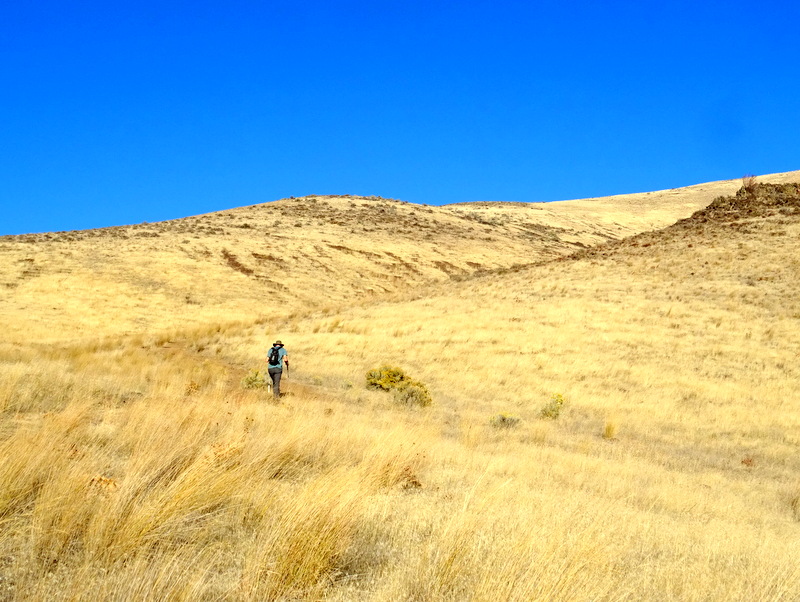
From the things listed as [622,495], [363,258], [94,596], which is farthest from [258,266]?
[94,596]

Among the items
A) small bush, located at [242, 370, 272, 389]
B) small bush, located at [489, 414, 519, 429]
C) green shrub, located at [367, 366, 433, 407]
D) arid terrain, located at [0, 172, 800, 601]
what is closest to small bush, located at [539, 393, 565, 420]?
arid terrain, located at [0, 172, 800, 601]

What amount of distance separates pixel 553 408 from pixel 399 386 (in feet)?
13.1

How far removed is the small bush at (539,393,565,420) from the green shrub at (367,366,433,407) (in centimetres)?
283

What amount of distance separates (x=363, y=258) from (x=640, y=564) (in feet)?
147

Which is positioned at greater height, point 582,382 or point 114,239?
point 114,239

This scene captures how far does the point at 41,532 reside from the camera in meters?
3.58

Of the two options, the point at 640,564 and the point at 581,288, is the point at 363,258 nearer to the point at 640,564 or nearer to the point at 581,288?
the point at 581,288

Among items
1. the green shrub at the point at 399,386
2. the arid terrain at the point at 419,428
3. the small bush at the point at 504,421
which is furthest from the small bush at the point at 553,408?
the green shrub at the point at 399,386

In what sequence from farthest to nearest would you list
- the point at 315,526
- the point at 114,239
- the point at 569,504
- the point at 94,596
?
the point at 114,239
the point at 569,504
the point at 315,526
the point at 94,596

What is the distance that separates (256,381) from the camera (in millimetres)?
15617

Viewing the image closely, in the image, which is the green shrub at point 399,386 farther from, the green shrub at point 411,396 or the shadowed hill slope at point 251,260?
the shadowed hill slope at point 251,260

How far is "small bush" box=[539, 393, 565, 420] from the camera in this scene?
14352 mm

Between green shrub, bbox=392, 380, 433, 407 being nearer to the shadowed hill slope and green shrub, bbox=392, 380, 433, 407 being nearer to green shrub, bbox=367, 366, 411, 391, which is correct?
green shrub, bbox=367, 366, 411, 391

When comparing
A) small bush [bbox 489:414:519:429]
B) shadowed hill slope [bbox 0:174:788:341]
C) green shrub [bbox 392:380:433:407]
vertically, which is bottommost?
small bush [bbox 489:414:519:429]
